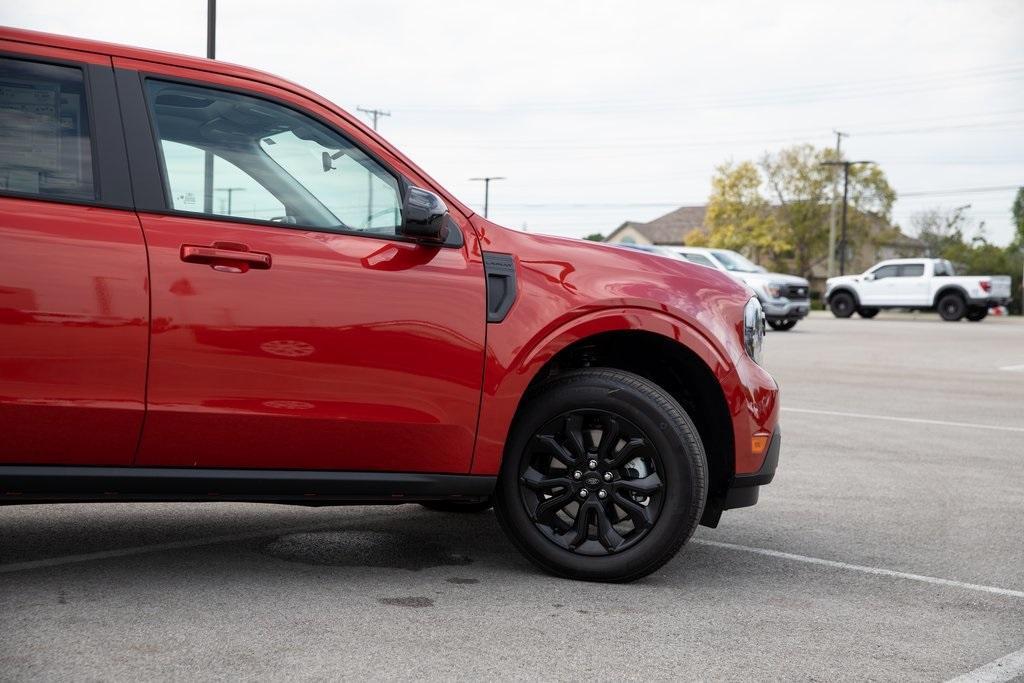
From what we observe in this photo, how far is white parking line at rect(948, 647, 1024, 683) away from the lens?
11.3 feet

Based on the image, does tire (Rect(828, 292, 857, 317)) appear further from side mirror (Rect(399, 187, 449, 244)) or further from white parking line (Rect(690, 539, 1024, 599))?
side mirror (Rect(399, 187, 449, 244))

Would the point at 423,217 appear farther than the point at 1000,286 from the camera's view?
No

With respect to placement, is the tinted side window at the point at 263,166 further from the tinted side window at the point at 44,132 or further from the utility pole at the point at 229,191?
the tinted side window at the point at 44,132

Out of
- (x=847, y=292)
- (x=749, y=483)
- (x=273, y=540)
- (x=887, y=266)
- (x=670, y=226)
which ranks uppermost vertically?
(x=670, y=226)

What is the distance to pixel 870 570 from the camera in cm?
484

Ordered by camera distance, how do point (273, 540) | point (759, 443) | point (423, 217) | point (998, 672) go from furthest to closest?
1. point (273, 540)
2. point (759, 443)
3. point (423, 217)
4. point (998, 672)

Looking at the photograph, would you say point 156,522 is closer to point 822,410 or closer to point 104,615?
point 104,615

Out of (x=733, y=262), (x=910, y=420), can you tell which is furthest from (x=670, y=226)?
(x=910, y=420)

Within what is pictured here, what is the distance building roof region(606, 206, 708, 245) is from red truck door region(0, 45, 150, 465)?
118070 millimetres

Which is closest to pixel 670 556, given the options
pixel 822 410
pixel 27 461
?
pixel 27 461

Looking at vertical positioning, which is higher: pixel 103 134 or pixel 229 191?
pixel 103 134

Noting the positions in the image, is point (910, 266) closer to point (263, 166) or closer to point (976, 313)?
point (976, 313)

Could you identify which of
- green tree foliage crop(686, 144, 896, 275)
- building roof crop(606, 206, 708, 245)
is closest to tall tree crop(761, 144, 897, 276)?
green tree foliage crop(686, 144, 896, 275)

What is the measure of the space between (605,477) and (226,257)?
1.58 m
